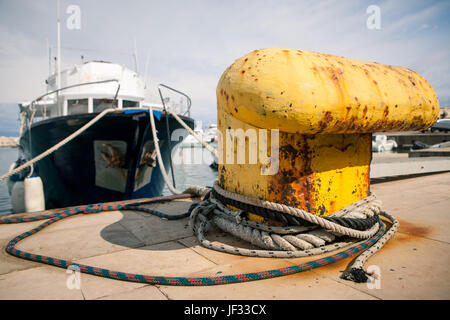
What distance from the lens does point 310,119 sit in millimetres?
1550

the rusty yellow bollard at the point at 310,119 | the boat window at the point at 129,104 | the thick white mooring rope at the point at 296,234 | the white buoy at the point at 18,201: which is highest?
the boat window at the point at 129,104

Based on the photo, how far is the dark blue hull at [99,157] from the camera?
599 centimetres

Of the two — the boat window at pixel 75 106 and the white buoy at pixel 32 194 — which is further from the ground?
the boat window at pixel 75 106

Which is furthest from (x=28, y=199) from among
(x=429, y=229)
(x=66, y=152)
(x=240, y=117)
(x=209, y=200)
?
(x=429, y=229)

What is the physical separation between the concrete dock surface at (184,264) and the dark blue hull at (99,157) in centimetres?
364

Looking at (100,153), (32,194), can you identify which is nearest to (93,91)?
(100,153)

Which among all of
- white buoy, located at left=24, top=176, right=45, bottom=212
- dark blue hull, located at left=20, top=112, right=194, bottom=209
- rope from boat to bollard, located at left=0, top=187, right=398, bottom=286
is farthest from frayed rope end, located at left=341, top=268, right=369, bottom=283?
white buoy, located at left=24, top=176, right=45, bottom=212

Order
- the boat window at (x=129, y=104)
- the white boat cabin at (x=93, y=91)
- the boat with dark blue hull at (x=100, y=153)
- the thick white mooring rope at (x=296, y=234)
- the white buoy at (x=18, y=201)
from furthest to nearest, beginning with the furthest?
the boat window at (x=129, y=104) → the white boat cabin at (x=93, y=91) → the white buoy at (x=18, y=201) → the boat with dark blue hull at (x=100, y=153) → the thick white mooring rope at (x=296, y=234)

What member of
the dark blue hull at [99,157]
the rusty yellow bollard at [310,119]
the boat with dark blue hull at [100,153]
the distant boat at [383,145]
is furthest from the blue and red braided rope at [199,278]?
the distant boat at [383,145]

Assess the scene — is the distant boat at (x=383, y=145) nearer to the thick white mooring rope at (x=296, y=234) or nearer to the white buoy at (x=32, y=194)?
the white buoy at (x=32, y=194)

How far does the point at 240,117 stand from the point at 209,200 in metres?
0.92

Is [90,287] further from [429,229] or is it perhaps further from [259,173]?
[429,229]

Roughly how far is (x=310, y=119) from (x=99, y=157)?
5683 mm
